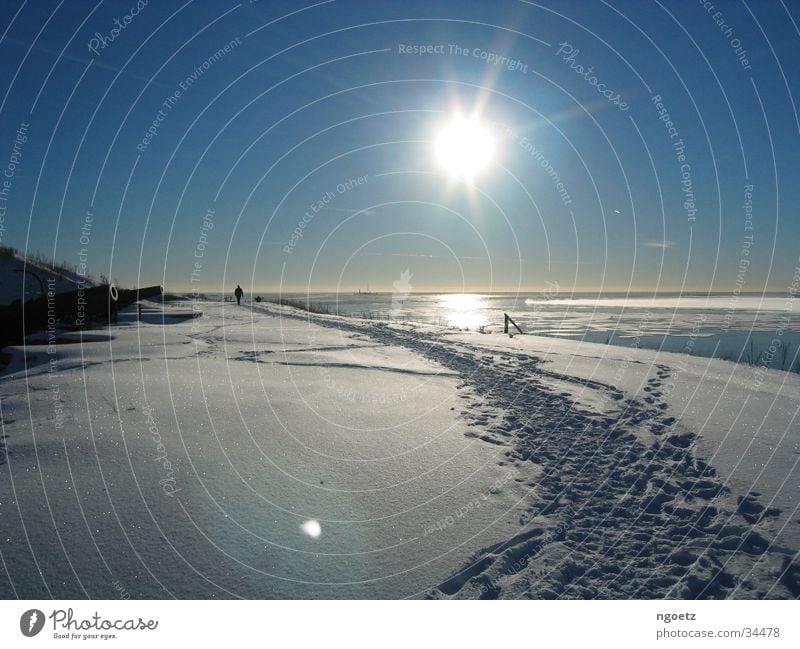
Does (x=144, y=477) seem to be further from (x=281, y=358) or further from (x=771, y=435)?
(x=771, y=435)

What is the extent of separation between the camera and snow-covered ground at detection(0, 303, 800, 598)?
9.30 ft

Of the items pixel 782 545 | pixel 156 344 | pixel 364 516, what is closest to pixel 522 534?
pixel 364 516

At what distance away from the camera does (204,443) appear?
177 inches

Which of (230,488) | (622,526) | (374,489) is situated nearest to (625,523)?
(622,526)

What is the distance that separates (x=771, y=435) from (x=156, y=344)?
1210 centimetres

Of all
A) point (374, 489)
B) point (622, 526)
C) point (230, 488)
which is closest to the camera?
point (622, 526)

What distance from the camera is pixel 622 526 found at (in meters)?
3.56

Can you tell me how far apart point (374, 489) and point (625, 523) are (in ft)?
7.53

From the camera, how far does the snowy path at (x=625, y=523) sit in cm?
292
